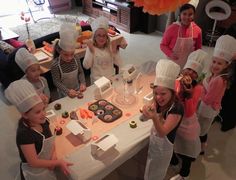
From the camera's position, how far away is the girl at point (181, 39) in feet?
8.39

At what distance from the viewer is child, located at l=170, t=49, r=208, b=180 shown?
1764 mm

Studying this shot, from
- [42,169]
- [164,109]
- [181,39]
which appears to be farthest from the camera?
[181,39]

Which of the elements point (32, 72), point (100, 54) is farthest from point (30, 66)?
point (100, 54)

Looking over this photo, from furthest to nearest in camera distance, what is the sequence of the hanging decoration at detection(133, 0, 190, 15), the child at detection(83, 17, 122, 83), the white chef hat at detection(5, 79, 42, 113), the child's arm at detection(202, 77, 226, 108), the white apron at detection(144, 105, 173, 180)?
the child at detection(83, 17, 122, 83) → the child's arm at detection(202, 77, 226, 108) → the white apron at detection(144, 105, 173, 180) → the white chef hat at detection(5, 79, 42, 113) → the hanging decoration at detection(133, 0, 190, 15)

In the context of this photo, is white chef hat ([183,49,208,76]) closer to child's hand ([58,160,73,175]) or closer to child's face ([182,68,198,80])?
child's face ([182,68,198,80])

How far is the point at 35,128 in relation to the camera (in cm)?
147

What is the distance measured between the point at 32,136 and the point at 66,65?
3.45ft

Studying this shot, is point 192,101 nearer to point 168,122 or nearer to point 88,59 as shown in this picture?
point 168,122

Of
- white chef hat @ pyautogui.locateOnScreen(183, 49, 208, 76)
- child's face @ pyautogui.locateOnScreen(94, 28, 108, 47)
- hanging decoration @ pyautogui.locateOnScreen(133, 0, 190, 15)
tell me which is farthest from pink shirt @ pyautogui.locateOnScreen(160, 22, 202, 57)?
hanging decoration @ pyautogui.locateOnScreen(133, 0, 190, 15)

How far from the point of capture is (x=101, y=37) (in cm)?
233

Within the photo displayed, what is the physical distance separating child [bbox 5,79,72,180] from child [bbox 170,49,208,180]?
35.7 inches

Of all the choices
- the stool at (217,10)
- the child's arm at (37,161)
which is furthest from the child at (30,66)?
the stool at (217,10)

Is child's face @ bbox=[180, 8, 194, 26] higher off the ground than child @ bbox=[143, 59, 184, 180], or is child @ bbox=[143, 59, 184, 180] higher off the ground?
child's face @ bbox=[180, 8, 194, 26]

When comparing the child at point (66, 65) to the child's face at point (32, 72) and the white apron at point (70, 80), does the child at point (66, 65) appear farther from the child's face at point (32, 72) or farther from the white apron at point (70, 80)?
the child's face at point (32, 72)
